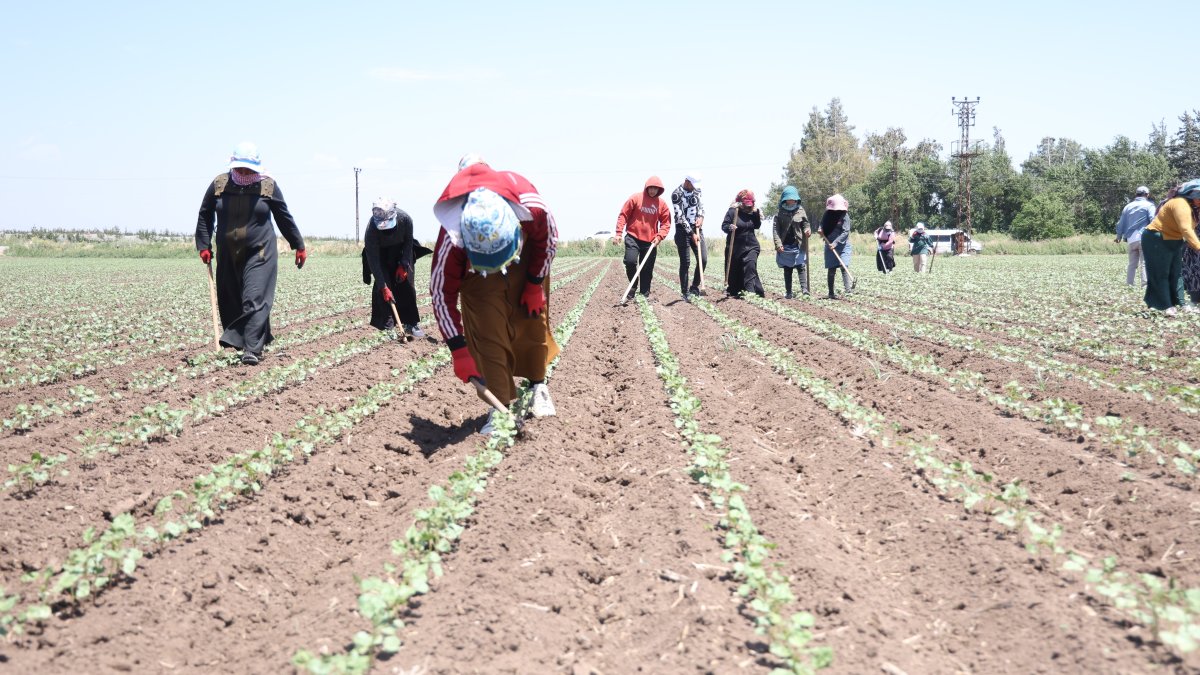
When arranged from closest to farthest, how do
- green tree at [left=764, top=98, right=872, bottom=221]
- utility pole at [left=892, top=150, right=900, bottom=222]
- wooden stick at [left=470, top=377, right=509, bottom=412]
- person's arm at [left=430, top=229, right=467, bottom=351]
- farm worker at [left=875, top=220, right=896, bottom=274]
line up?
person's arm at [left=430, top=229, right=467, bottom=351], wooden stick at [left=470, top=377, right=509, bottom=412], farm worker at [left=875, top=220, right=896, bottom=274], utility pole at [left=892, top=150, right=900, bottom=222], green tree at [left=764, top=98, right=872, bottom=221]

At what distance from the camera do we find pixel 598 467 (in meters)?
5.15

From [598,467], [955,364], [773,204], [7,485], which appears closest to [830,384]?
[955,364]

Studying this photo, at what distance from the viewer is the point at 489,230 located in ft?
15.7

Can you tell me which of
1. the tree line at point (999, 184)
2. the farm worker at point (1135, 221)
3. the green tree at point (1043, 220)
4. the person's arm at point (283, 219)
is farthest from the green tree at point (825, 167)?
the person's arm at point (283, 219)

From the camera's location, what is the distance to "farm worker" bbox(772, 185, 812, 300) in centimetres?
1383

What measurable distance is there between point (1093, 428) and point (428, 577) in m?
3.99

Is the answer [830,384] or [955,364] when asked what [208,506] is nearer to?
[830,384]

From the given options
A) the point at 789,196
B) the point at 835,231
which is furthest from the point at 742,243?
the point at 835,231

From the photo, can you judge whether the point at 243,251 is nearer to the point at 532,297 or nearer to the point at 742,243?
the point at 532,297

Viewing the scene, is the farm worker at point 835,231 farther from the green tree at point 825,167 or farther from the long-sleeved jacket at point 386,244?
the green tree at point 825,167

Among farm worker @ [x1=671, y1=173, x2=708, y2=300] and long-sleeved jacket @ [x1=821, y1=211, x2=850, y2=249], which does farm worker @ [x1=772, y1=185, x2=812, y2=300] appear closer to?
long-sleeved jacket @ [x1=821, y1=211, x2=850, y2=249]

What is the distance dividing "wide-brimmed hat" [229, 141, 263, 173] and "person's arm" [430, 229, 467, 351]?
3713mm

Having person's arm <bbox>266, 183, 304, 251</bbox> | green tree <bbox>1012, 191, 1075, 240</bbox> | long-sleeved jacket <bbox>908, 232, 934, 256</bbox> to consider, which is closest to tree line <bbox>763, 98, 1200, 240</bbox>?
green tree <bbox>1012, 191, 1075, 240</bbox>

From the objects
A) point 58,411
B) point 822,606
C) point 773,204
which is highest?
point 773,204
